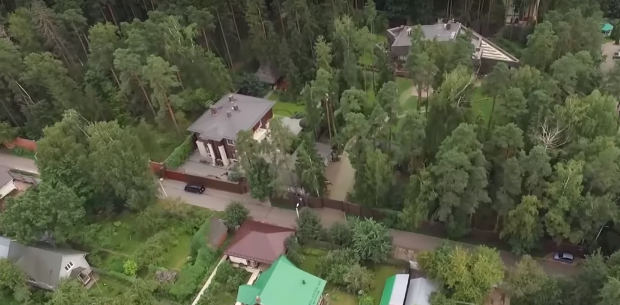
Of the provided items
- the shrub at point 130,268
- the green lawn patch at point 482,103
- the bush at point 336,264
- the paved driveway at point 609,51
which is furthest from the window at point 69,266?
the paved driveway at point 609,51

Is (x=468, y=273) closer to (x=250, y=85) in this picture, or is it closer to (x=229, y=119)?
(x=229, y=119)

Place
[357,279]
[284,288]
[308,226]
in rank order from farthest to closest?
[308,226] < [357,279] < [284,288]

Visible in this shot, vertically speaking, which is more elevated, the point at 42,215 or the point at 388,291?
the point at 42,215

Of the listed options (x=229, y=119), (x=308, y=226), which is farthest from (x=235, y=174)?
(x=308, y=226)

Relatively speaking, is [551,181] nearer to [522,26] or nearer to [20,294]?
[522,26]

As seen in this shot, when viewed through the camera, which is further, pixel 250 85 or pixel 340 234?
pixel 250 85

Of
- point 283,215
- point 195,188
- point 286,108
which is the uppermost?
point 286,108
